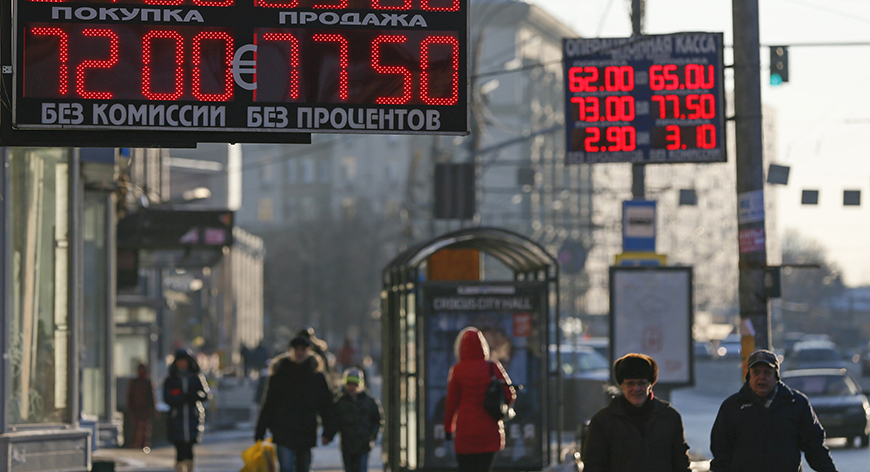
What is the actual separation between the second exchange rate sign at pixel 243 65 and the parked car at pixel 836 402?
601 inches

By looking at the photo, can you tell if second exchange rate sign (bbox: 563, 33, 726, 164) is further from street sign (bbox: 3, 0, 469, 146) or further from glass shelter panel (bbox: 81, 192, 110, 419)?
glass shelter panel (bbox: 81, 192, 110, 419)

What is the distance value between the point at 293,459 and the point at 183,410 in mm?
2675

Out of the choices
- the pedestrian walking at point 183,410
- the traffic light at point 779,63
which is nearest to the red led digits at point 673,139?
the traffic light at point 779,63

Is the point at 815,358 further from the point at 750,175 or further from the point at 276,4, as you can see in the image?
the point at 276,4

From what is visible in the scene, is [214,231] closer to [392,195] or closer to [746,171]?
[746,171]

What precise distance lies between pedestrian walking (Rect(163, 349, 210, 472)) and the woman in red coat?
418cm

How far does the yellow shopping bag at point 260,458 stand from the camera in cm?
1239

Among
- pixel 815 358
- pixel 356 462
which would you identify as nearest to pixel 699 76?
pixel 356 462

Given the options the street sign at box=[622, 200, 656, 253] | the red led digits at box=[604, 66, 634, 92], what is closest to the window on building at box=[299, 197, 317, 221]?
the street sign at box=[622, 200, 656, 253]

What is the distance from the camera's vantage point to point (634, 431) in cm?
691

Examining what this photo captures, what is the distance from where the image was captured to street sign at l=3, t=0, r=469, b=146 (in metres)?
7.57

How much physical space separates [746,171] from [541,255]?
3.68m

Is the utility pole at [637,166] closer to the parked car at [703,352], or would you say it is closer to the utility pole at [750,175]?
the utility pole at [750,175]

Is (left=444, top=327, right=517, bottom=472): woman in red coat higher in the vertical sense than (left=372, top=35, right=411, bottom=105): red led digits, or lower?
lower
